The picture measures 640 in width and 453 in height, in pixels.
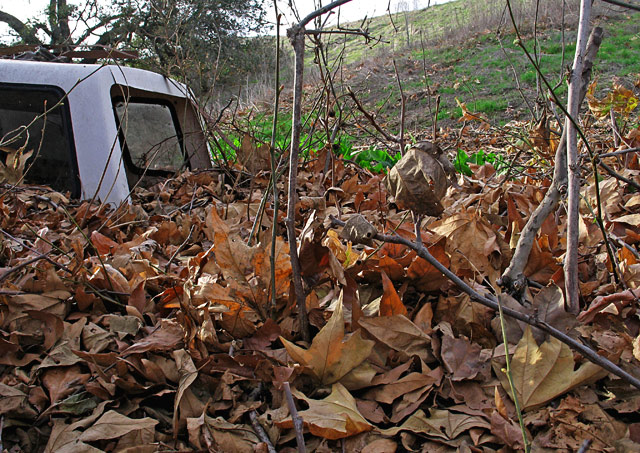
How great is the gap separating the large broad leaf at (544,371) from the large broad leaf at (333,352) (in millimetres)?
319

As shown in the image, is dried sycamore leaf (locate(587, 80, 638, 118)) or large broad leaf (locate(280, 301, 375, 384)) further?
dried sycamore leaf (locate(587, 80, 638, 118))

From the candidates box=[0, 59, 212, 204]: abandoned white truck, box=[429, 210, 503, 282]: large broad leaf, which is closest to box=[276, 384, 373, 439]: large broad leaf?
box=[429, 210, 503, 282]: large broad leaf

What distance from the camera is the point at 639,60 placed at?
13.3 metres

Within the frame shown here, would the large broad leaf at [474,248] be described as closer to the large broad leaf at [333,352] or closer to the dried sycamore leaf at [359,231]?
the large broad leaf at [333,352]

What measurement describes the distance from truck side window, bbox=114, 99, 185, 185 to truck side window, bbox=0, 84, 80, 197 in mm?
394

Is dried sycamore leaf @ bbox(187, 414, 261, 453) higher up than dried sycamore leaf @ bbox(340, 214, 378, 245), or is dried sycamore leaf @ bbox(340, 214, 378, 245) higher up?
dried sycamore leaf @ bbox(340, 214, 378, 245)

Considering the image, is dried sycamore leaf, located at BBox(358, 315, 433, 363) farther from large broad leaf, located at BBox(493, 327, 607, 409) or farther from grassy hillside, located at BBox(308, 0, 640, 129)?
grassy hillside, located at BBox(308, 0, 640, 129)

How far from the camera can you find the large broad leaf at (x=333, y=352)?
3.39 ft

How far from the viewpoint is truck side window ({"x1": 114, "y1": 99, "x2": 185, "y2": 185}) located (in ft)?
11.0

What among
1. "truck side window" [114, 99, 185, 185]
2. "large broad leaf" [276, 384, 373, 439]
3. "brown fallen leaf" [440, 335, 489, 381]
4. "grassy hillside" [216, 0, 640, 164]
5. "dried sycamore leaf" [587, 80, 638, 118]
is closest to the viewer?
"large broad leaf" [276, 384, 373, 439]

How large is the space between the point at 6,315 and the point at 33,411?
37 centimetres

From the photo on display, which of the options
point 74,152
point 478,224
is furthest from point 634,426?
point 74,152

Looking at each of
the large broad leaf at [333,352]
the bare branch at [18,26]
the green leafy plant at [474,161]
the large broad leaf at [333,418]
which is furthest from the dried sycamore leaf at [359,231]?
the bare branch at [18,26]

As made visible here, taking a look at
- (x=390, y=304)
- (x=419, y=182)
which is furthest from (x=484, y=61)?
(x=419, y=182)
